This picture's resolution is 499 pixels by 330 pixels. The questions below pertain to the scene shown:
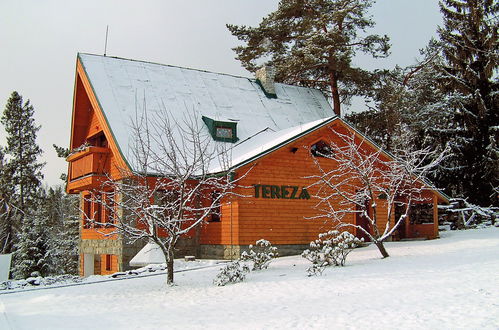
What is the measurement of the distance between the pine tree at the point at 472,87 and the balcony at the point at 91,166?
16.6 metres

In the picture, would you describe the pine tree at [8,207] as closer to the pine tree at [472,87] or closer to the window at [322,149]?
the window at [322,149]

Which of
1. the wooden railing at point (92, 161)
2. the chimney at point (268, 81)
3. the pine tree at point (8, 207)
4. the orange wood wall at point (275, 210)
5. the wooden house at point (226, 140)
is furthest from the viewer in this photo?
the pine tree at point (8, 207)

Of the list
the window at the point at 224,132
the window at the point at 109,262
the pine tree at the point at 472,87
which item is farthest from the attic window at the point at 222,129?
the pine tree at the point at 472,87

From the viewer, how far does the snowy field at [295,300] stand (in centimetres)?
731

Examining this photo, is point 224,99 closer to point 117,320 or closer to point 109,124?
point 109,124

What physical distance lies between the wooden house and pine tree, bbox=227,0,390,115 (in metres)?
2.53

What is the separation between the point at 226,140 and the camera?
19.5m

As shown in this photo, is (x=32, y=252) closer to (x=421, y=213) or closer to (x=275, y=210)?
(x=275, y=210)

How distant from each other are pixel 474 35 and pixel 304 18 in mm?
9605

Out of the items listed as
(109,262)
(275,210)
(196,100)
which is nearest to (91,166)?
(109,262)

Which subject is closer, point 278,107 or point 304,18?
point 278,107

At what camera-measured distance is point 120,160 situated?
56.1 ft

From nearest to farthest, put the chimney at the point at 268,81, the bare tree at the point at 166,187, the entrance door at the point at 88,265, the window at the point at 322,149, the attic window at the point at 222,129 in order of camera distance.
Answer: the bare tree at the point at 166,187 → the window at the point at 322,149 → the attic window at the point at 222,129 → the entrance door at the point at 88,265 → the chimney at the point at 268,81

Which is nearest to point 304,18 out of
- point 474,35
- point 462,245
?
point 474,35
